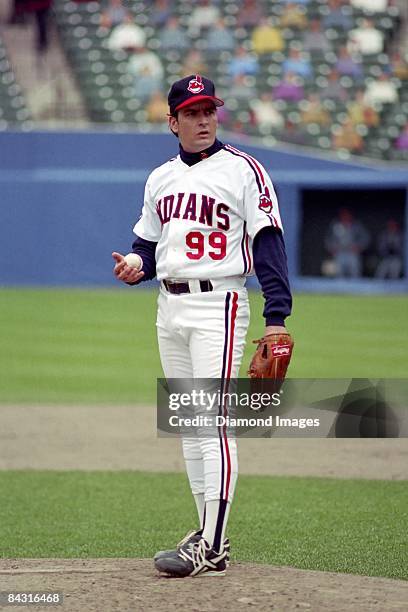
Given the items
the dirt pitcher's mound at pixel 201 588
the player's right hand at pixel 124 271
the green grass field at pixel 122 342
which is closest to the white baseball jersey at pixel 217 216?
the player's right hand at pixel 124 271

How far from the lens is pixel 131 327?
15938 mm

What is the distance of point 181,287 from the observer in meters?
4.28

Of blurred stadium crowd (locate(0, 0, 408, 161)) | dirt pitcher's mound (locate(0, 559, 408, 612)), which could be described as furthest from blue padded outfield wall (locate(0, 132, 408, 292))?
dirt pitcher's mound (locate(0, 559, 408, 612))

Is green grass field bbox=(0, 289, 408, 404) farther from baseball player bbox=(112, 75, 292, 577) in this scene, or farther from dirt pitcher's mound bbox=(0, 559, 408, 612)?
baseball player bbox=(112, 75, 292, 577)

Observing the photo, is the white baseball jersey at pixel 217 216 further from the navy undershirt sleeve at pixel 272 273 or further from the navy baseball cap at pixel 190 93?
the navy baseball cap at pixel 190 93

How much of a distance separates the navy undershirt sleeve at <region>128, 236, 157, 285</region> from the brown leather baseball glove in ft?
2.01

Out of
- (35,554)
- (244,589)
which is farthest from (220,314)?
(35,554)

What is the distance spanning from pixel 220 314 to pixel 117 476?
291 centimetres

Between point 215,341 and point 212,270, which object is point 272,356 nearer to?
point 215,341

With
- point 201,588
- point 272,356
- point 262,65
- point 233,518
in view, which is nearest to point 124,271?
point 272,356

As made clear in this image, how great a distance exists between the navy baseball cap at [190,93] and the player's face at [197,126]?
26 mm

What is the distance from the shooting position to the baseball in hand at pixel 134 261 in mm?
4473

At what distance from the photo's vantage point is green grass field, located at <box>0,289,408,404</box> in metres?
11.0

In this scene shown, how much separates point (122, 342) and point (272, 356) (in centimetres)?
1036
